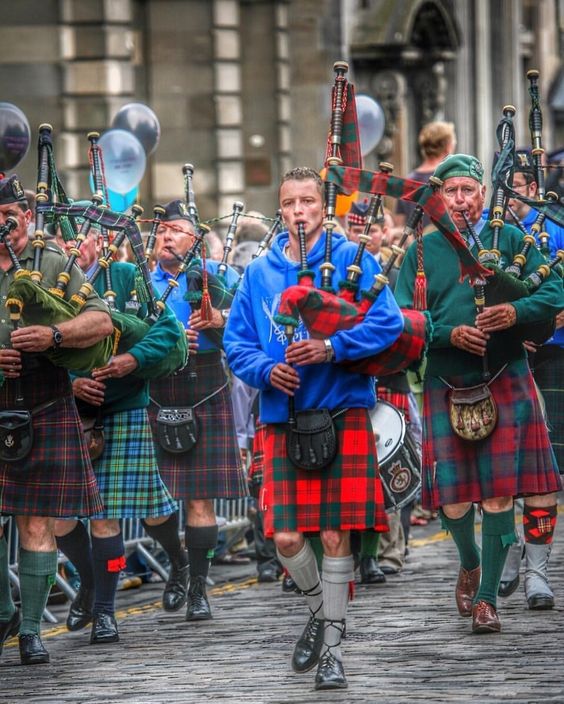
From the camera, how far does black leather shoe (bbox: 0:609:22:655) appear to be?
8469 mm

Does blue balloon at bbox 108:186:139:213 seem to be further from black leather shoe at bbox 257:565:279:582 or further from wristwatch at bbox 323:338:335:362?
wristwatch at bbox 323:338:335:362

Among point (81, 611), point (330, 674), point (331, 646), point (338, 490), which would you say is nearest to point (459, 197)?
point (338, 490)

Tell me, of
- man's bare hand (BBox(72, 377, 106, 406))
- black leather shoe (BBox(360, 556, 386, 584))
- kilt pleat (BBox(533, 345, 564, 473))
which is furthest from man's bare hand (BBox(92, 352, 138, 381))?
kilt pleat (BBox(533, 345, 564, 473))

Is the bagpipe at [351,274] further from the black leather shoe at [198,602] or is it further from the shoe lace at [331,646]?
the black leather shoe at [198,602]

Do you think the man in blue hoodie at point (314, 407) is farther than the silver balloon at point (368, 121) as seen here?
No

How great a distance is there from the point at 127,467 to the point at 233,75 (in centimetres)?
1221

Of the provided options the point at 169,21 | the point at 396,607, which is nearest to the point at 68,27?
the point at 169,21

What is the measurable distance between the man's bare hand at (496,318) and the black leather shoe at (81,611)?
2.22 metres

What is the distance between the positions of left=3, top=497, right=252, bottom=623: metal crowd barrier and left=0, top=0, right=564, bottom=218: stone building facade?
6.97m

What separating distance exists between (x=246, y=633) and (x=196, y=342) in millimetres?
1658

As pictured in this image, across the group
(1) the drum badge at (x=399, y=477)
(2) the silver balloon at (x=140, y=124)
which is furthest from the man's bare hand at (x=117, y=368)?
(2) the silver balloon at (x=140, y=124)

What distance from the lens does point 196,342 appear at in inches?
392

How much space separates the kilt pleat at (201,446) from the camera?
9977mm

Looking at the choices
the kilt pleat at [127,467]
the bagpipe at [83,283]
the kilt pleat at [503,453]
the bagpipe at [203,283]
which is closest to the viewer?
the bagpipe at [83,283]
